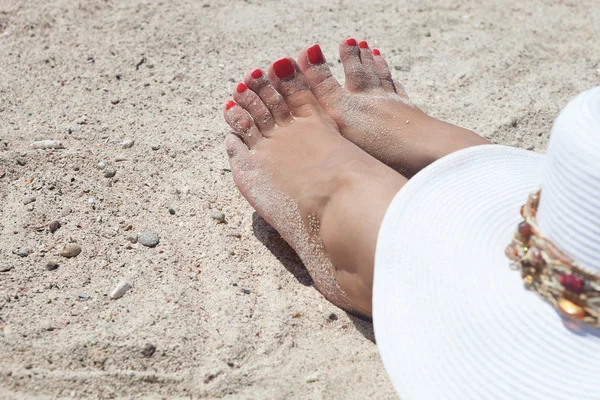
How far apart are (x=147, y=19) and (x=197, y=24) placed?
213 millimetres

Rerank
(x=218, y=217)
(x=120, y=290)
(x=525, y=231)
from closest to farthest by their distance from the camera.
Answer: (x=525, y=231) < (x=120, y=290) < (x=218, y=217)

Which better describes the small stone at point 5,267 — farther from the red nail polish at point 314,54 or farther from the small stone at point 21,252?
the red nail polish at point 314,54

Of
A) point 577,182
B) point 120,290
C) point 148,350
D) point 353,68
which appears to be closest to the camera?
point 577,182

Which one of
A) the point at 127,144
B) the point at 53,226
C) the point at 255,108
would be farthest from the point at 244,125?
the point at 53,226

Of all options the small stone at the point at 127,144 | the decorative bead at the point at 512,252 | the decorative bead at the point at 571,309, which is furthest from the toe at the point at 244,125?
the decorative bead at the point at 571,309

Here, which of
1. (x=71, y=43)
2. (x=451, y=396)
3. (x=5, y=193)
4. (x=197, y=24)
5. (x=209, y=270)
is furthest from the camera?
(x=197, y=24)

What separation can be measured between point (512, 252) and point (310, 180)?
676mm

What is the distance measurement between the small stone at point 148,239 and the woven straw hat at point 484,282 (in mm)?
745

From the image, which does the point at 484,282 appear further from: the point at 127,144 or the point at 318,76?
the point at 127,144

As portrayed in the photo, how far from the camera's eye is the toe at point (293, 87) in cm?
204

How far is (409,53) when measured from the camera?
2.67m

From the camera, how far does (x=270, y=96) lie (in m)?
2.04

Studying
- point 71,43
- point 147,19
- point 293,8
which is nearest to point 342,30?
point 293,8

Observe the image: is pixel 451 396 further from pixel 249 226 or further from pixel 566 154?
pixel 249 226
